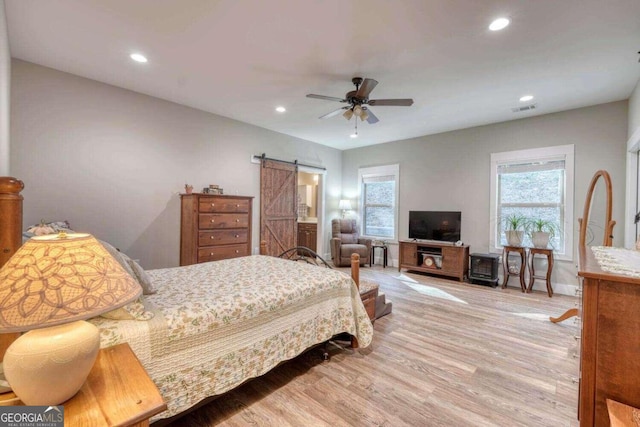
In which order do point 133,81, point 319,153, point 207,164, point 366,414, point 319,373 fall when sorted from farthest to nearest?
point 319,153, point 207,164, point 133,81, point 319,373, point 366,414

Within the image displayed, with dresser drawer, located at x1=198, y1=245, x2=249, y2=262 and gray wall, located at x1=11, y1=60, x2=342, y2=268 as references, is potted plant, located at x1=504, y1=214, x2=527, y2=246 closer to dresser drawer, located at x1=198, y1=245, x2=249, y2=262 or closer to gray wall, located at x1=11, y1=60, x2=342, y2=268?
dresser drawer, located at x1=198, y1=245, x2=249, y2=262

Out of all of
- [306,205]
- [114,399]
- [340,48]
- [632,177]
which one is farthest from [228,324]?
[306,205]

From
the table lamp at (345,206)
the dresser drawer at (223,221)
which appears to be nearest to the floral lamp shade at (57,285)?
the dresser drawer at (223,221)

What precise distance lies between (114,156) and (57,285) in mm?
3624

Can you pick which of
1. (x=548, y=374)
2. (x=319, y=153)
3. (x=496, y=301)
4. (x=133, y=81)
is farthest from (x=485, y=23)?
(x=319, y=153)

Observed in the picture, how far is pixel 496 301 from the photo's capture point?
12.9 feet

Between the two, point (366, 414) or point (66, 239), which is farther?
point (366, 414)

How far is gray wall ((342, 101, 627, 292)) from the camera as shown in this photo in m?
3.96

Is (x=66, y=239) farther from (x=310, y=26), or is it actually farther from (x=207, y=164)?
(x=207, y=164)

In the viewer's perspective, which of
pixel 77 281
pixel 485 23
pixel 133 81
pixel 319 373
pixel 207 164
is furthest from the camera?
pixel 207 164

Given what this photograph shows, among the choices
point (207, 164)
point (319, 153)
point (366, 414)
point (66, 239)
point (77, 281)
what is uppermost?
point (319, 153)

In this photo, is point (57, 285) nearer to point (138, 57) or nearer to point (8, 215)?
point (8, 215)

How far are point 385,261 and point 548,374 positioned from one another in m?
3.96

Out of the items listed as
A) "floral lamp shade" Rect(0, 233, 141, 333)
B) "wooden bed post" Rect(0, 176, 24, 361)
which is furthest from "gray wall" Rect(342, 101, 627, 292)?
"wooden bed post" Rect(0, 176, 24, 361)
